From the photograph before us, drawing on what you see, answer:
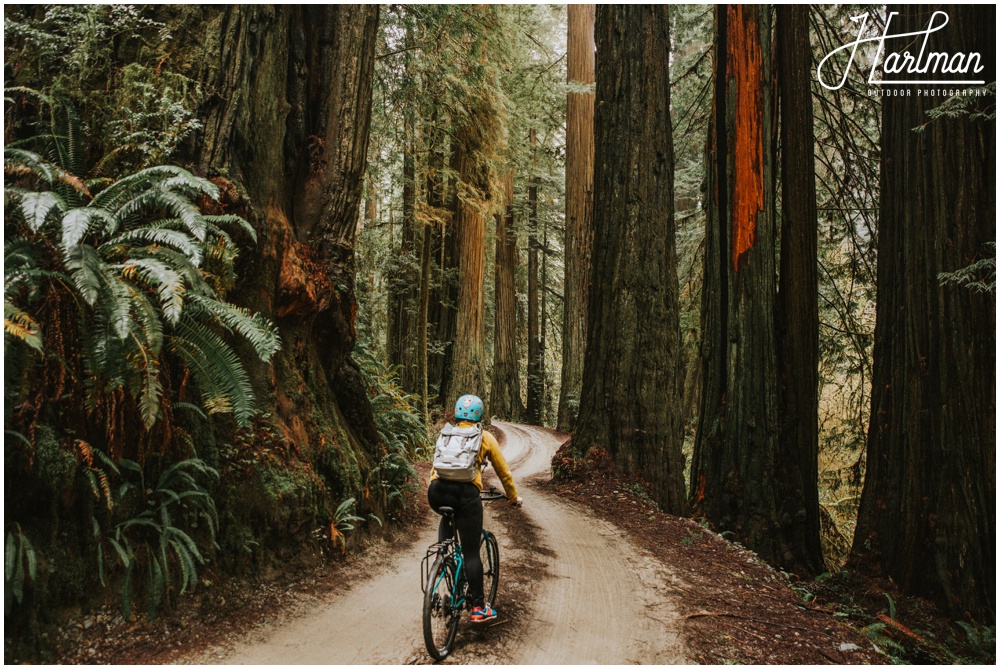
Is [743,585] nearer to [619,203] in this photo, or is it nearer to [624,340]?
[624,340]

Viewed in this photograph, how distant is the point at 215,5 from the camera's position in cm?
519

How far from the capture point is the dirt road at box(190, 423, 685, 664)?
360 centimetres

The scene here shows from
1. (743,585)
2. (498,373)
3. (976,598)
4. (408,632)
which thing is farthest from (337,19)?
(498,373)

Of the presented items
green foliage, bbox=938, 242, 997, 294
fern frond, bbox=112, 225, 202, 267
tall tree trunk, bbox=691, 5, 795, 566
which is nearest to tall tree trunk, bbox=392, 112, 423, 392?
tall tree trunk, bbox=691, 5, 795, 566

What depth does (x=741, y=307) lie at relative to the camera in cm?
700

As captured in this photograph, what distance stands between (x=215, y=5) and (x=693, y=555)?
6991 mm

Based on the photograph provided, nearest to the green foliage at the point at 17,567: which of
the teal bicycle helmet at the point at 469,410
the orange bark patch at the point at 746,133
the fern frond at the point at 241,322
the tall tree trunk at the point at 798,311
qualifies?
the fern frond at the point at 241,322

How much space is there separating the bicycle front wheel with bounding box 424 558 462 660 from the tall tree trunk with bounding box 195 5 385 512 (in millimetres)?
1911

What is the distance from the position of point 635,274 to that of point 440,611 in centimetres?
554

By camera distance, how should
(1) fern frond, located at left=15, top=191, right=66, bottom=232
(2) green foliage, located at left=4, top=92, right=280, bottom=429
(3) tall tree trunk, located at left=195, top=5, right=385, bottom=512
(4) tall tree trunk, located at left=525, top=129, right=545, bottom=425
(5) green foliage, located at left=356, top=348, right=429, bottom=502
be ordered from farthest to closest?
(4) tall tree trunk, located at left=525, top=129, right=545, bottom=425
(5) green foliage, located at left=356, top=348, right=429, bottom=502
(3) tall tree trunk, located at left=195, top=5, right=385, bottom=512
(2) green foliage, located at left=4, top=92, right=280, bottom=429
(1) fern frond, located at left=15, top=191, right=66, bottom=232

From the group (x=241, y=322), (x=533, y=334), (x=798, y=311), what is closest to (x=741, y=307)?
(x=798, y=311)

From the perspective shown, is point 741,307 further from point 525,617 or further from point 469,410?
point 525,617

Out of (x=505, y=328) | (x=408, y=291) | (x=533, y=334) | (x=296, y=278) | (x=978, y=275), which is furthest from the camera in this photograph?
(x=533, y=334)

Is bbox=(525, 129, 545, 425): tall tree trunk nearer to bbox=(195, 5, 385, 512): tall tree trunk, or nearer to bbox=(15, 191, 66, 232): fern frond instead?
bbox=(195, 5, 385, 512): tall tree trunk
